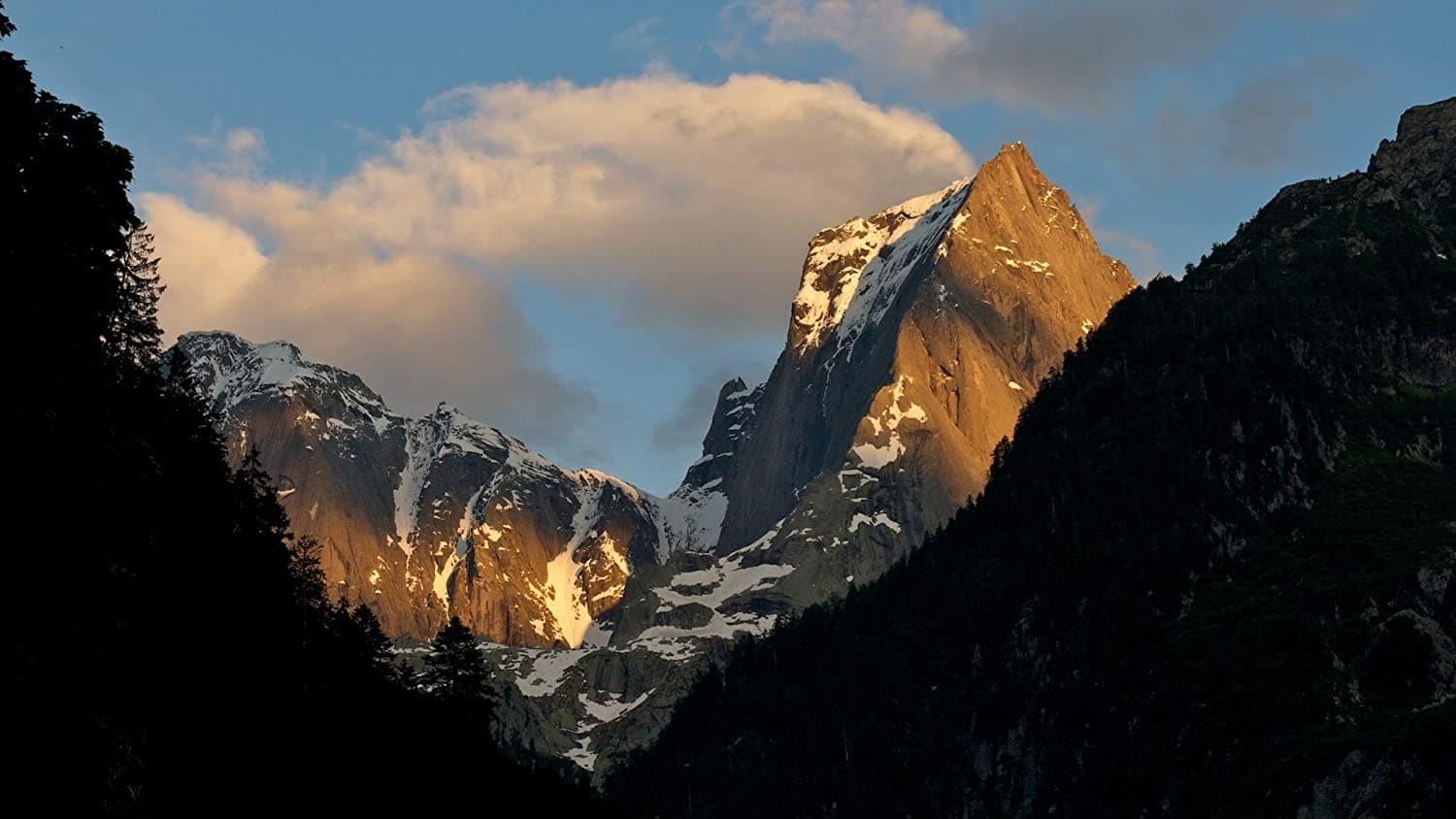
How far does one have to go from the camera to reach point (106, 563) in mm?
61750

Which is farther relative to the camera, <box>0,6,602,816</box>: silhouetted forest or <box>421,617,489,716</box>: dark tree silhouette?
<box>421,617,489,716</box>: dark tree silhouette

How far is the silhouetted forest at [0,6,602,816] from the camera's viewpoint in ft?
192

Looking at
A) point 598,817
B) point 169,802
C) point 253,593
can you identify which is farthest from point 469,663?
point 169,802

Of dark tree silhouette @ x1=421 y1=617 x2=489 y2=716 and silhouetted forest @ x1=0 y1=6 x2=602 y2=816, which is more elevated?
dark tree silhouette @ x1=421 y1=617 x2=489 y2=716

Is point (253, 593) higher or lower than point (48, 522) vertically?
higher

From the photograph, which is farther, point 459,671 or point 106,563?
point 459,671

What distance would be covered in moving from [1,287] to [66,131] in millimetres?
9311

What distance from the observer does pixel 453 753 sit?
15675 cm

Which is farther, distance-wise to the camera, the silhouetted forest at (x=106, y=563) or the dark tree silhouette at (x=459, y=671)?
the dark tree silhouette at (x=459, y=671)

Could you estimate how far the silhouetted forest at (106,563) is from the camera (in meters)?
58.4

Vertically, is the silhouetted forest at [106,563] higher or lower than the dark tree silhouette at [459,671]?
lower

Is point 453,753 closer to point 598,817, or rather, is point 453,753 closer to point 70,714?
point 598,817

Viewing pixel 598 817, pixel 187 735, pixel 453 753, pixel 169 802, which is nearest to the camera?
pixel 169 802

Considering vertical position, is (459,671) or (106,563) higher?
(459,671)
